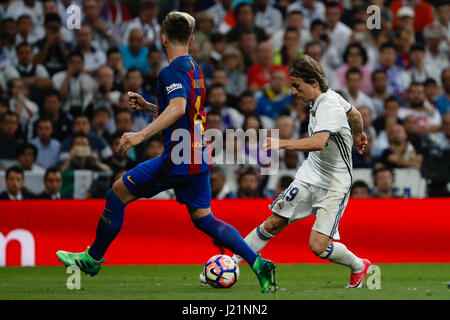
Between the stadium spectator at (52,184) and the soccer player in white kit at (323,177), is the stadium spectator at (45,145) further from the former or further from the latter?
the soccer player in white kit at (323,177)

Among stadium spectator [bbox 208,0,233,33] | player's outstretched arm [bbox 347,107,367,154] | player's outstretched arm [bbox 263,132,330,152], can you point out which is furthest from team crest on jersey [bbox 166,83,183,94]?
stadium spectator [bbox 208,0,233,33]

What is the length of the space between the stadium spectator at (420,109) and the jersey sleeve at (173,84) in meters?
7.05

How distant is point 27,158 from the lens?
11.4 m

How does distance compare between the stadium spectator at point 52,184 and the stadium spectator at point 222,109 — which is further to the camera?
the stadium spectator at point 222,109

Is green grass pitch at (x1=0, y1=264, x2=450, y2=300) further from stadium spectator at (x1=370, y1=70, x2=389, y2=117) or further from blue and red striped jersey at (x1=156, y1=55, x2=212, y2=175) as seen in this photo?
stadium spectator at (x1=370, y1=70, x2=389, y2=117)

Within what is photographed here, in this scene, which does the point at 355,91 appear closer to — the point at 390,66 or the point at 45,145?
the point at 390,66

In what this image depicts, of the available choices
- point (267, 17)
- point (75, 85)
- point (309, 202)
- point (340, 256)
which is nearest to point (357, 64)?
point (267, 17)

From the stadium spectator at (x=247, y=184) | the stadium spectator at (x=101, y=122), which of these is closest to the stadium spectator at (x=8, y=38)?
the stadium spectator at (x=101, y=122)

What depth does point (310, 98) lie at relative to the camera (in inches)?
284

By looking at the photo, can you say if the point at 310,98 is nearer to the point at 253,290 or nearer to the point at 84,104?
the point at 253,290

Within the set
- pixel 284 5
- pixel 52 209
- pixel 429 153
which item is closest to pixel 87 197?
pixel 52 209

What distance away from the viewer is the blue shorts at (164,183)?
6711mm

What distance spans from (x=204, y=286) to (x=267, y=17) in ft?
26.3

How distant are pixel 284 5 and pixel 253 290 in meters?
8.70
